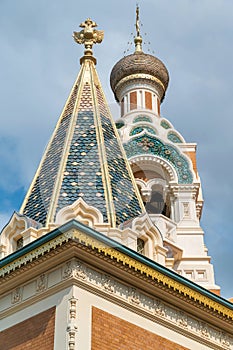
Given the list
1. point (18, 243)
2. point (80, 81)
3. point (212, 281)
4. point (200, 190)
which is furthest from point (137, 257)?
point (200, 190)

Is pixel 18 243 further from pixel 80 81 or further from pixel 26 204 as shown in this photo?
pixel 80 81

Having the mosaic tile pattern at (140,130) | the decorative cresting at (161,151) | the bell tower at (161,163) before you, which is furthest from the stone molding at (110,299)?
the mosaic tile pattern at (140,130)

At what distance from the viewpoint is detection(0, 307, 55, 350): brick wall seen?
29.5 ft

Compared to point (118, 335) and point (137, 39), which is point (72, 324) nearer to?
point (118, 335)

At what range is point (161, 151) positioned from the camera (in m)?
19.3

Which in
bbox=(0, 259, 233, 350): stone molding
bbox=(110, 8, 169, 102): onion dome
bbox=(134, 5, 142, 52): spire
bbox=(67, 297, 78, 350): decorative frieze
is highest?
A: bbox=(134, 5, 142, 52): spire

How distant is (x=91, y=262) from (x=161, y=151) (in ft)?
33.5

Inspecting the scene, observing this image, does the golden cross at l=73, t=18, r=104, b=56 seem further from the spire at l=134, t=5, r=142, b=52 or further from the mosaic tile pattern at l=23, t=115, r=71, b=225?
the spire at l=134, t=5, r=142, b=52

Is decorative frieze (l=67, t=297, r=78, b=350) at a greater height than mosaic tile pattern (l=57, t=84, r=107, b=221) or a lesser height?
lesser

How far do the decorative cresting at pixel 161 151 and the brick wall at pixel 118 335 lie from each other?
→ 31.4 ft

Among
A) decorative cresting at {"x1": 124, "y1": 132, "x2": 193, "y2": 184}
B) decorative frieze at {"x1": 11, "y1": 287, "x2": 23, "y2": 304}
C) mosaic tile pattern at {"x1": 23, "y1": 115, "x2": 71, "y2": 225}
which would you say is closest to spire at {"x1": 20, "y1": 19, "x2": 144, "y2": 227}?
mosaic tile pattern at {"x1": 23, "y1": 115, "x2": 71, "y2": 225}

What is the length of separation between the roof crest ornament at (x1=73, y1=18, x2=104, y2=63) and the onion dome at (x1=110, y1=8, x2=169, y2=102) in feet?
25.4

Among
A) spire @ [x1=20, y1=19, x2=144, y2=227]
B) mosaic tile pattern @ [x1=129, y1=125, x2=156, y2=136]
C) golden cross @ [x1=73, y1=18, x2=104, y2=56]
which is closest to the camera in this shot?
spire @ [x1=20, y1=19, x2=144, y2=227]

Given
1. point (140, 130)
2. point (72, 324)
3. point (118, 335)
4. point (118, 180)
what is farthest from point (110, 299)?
point (140, 130)
